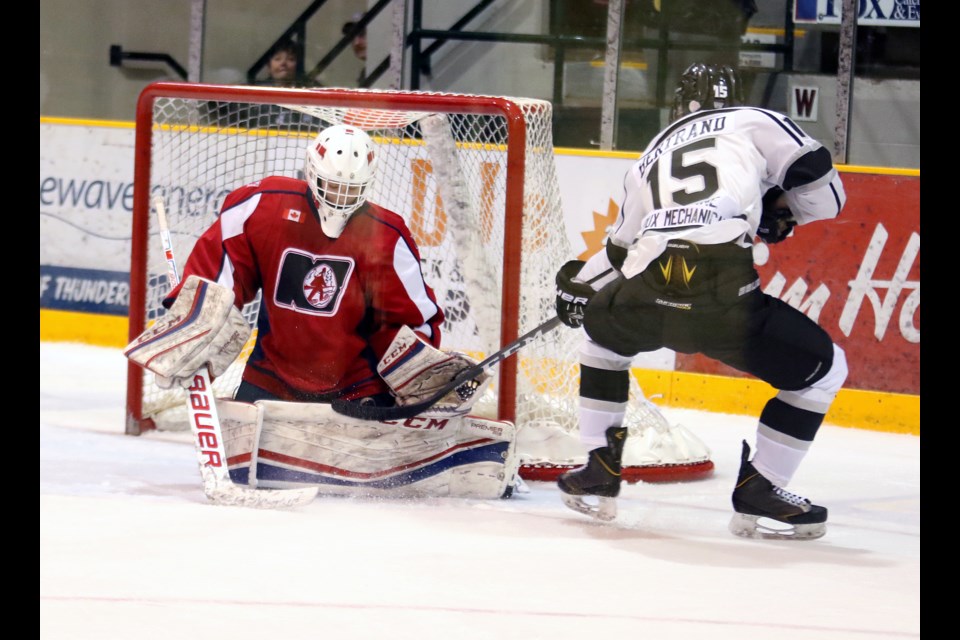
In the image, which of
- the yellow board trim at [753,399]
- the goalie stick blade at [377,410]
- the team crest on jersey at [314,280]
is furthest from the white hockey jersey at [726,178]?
the yellow board trim at [753,399]

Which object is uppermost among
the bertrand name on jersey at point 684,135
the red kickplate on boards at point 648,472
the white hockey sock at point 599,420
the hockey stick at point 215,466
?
the bertrand name on jersey at point 684,135

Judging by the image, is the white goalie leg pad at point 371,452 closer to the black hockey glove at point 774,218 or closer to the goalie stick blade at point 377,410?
the goalie stick blade at point 377,410

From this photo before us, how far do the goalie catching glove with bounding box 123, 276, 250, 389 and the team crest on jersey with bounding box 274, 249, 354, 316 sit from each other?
159mm

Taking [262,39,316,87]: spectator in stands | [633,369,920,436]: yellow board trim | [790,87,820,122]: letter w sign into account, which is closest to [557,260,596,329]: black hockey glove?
[262,39,316,87]: spectator in stands

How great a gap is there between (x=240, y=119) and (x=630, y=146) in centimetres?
130

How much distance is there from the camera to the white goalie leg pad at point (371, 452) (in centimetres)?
269

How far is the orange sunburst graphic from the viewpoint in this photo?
4.39 m

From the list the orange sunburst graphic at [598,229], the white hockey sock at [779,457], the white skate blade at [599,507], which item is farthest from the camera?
the orange sunburst graphic at [598,229]

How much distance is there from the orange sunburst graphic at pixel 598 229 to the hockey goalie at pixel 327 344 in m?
1.61

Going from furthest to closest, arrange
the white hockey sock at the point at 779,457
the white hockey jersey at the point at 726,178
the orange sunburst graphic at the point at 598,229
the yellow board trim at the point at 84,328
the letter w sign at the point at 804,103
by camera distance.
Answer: the yellow board trim at the point at 84,328 < the orange sunburst graphic at the point at 598,229 < the letter w sign at the point at 804,103 < the white hockey sock at the point at 779,457 < the white hockey jersey at the point at 726,178

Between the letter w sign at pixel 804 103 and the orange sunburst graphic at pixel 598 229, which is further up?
the letter w sign at pixel 804 103

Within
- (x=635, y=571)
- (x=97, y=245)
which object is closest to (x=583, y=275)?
(x=635, y=571)

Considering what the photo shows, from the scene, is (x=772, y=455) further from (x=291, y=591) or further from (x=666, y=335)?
(x=291, y=591)

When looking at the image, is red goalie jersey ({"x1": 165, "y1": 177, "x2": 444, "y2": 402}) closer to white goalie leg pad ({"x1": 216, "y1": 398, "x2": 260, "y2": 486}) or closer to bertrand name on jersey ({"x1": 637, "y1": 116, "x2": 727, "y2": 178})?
white goalie leg pad ({"x1": 216, "y1": 398, "x2": 260, "y2": 486})
